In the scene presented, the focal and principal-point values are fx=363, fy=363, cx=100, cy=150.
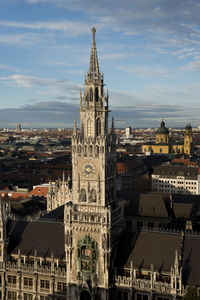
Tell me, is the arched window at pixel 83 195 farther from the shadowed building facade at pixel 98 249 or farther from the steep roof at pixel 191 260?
the steep roof at pixel 191 260

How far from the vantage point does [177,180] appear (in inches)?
6752

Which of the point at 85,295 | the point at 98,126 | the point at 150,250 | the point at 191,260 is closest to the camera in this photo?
the point at 191,260

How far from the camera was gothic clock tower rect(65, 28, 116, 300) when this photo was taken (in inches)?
2242

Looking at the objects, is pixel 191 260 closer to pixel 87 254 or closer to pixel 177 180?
pixel 87 254

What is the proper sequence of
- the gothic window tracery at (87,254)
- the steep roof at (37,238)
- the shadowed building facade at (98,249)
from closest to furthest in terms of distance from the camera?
the shadowed building facade at (98,249)
the gothic window tracery at (87,254)
the steep roof at (37,238)

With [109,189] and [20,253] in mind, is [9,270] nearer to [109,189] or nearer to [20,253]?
[20,253]

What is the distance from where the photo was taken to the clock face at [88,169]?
5822 centimetres

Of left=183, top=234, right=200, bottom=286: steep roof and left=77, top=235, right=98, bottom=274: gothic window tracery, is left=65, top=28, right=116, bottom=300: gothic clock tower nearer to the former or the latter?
left=77, top=235, right=98, bottom=274: gothic window tracery

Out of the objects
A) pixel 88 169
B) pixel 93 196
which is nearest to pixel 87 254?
pixel 93 196

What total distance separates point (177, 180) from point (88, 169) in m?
120

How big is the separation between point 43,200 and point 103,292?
244 feet

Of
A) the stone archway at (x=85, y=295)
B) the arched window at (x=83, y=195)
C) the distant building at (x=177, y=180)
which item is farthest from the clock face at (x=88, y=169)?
the distant building at (x=177, y=180)

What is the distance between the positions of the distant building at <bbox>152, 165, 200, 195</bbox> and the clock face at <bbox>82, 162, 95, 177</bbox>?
383ft

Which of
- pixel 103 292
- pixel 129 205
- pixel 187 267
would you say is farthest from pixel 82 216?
pixel 129 205
